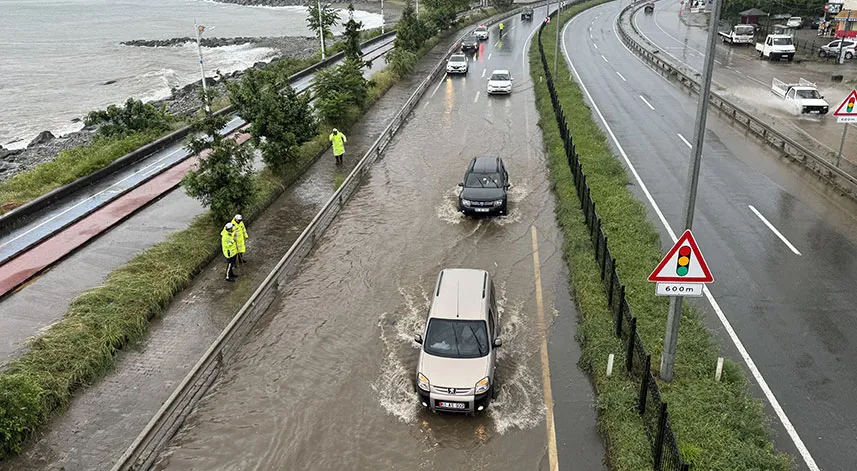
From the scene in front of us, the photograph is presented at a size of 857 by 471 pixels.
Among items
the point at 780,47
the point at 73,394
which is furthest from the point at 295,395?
the point at 780,47

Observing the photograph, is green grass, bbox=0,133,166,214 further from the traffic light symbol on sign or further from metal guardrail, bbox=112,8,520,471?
the traffic light symbol on sign

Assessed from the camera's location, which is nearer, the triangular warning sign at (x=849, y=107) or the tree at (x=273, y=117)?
the triangular warning sign at (x=849, y=107)

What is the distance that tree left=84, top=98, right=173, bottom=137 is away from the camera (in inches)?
1160

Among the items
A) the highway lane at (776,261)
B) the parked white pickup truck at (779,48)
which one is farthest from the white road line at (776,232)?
the parked white pickup truck at (779,48)

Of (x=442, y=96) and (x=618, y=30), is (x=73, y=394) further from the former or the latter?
(x=618, y=30)

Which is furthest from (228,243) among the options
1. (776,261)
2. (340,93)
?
(340,93)

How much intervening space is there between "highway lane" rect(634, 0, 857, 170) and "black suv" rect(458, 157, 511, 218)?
41.3ft

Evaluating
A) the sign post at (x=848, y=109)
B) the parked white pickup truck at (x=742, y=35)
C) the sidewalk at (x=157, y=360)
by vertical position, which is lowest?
the sidewalk at (x=157, y=360)

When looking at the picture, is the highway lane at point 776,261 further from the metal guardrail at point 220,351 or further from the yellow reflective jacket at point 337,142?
the yellow reflective jacket at point 337,142

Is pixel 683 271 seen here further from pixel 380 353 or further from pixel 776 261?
pixel 776 261

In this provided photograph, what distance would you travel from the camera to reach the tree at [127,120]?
2947 centimetres

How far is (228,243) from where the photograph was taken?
15758 mm

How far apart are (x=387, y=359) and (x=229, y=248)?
5.62m

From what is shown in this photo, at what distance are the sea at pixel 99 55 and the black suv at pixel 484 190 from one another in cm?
1817
